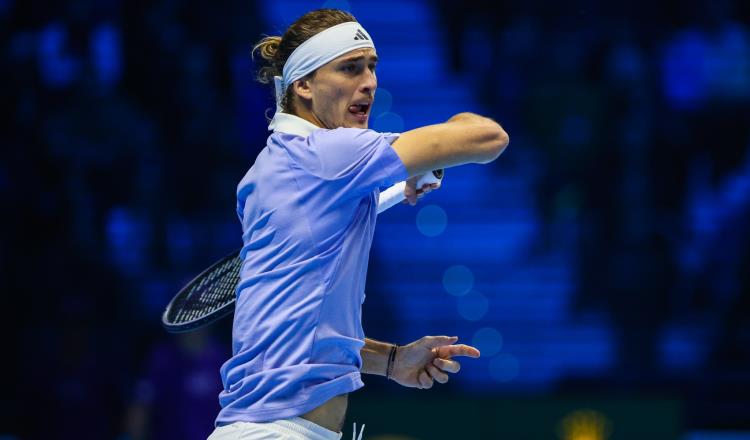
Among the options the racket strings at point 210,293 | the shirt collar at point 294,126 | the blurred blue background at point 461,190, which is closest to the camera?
the shirt collar at point 294,126

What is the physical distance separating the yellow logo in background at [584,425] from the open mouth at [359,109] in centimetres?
402

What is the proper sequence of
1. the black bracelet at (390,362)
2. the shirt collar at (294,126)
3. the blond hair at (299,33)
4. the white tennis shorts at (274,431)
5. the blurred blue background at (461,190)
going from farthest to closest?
1. the blurred blue background at (461,190)
2. the black bracelet at (390,362)
3. the blond hair at (299,33)
4. the shirt collar at (294,126)
5. the white tennis shorts at (274,431)

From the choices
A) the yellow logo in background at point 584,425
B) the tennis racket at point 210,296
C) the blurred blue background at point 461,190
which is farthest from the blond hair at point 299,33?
the blurred blue background at point 461,190

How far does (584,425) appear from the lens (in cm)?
651

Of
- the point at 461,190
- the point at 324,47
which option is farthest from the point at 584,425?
the point at 324,47

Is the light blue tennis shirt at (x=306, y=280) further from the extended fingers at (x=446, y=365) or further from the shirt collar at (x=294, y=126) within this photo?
the extended fingers at (x=446, y=365)

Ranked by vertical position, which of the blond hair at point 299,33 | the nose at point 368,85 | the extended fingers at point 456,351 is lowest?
the extended fingers at point 456,351

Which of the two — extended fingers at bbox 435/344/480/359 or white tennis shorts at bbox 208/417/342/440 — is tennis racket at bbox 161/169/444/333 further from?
white tennis shorts at bbox 208/417/342/440

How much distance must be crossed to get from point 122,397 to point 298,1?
3.00 meters

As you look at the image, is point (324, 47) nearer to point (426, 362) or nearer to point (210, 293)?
point (426, 362)

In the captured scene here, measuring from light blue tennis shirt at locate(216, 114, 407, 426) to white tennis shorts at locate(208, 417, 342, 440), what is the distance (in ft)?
0.07

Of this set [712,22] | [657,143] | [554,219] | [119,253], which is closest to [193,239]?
[119,253]

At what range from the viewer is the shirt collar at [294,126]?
111 inches

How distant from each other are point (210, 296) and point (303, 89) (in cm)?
86
